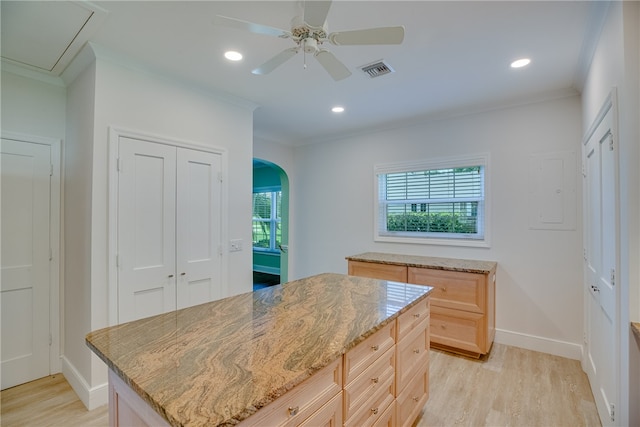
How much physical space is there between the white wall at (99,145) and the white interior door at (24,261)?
0.23 meters

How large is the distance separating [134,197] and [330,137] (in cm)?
302

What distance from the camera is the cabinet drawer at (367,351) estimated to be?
1329mm

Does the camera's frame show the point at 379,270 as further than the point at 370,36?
Yes

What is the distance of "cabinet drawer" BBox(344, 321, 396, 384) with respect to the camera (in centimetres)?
133

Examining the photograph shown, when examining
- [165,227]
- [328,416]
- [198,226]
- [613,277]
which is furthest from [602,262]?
[165,227]

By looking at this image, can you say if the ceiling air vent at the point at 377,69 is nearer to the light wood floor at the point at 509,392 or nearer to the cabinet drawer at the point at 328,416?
the cabinet drawer at the point at 328,416

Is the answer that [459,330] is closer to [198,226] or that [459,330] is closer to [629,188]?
[629,188]

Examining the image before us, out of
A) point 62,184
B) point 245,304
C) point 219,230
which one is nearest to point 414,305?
point 245,304

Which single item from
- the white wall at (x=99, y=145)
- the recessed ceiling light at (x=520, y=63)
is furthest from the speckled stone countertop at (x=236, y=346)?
the recessed ceiling light at (x=520, y=63)

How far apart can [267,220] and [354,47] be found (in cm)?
570

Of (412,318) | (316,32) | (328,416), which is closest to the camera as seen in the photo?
(328,416)

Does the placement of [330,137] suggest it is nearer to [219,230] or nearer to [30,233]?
[219,230]

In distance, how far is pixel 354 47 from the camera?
7.57 feet

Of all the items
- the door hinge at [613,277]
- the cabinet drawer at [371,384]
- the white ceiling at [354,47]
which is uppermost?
the white ceiling at [354,47]
